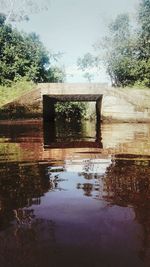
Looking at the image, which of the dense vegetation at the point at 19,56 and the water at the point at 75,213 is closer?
the water at the point at 75,213

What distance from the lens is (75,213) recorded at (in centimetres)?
394

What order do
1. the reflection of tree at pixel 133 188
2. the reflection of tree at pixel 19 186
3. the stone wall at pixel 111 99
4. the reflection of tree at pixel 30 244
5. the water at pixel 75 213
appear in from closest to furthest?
the reflection of tree at pixel 30 244, the water at pixel 75 213, the reflection of tree at pixel 133 188, the reflection of tree at pixel 19 186, the stone wall at pixel 111 99

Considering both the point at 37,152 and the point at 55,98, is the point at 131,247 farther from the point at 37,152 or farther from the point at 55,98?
the point at 55,98

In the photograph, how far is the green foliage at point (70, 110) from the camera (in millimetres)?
35728

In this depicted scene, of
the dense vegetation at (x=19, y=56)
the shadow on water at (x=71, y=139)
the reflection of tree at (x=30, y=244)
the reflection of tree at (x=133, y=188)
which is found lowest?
the reflection of tree at (x=30, y=244)

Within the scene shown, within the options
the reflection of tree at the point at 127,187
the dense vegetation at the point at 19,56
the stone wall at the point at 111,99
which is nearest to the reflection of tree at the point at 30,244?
the reflection of tree at the point at 127,187

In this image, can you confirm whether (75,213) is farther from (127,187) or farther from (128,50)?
(128,50)

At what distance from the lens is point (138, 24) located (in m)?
37.8

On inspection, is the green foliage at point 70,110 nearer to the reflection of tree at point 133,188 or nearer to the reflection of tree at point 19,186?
the reflection of tree at point 133,188

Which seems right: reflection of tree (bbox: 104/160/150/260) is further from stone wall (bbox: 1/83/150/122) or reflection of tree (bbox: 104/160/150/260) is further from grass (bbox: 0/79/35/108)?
grass (bbox: 0/79/35/108)

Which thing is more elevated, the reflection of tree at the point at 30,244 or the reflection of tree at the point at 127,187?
the reflection of tree at the point at 127,187

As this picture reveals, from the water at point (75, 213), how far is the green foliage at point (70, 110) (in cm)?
2822

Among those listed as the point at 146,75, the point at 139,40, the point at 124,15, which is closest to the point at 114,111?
the point at 146,75

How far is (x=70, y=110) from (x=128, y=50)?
354 inches
